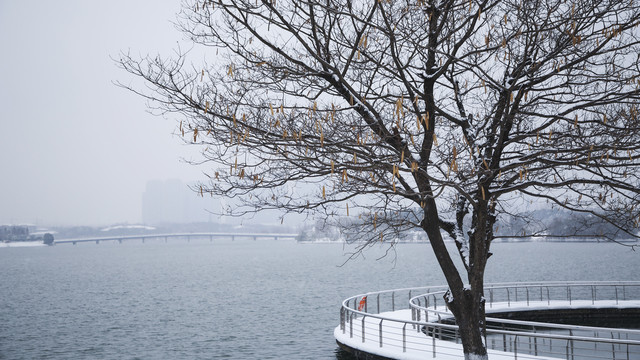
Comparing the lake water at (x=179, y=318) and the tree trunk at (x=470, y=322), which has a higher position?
the tree trunk at (x=470, y=322)

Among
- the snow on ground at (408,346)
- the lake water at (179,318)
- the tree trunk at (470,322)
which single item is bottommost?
the lake water at (179,318)

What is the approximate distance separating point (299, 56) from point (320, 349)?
15.1m

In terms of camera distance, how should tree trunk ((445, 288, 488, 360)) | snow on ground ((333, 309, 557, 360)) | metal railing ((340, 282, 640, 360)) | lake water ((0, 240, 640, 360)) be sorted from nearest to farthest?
tree trunk ((445, 288, 488, 360))
metal railing ((340, 282, 640, 360))
snow on ground ((333, 309, 557, 360))
lake water ((0, 240, 640, 360))

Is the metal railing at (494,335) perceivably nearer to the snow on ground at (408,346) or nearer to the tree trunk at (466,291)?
the snow on ground at (408,346)

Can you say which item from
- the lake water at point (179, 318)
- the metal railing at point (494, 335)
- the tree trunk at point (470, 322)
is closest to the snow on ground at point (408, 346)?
the metal railing at point (494, 335)

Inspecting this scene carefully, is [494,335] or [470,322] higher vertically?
[470,322]

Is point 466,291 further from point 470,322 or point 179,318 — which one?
point 179,318

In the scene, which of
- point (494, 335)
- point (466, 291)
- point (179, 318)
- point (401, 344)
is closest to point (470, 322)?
point (466, 291)

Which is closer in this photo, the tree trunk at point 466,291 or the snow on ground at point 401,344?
the tree trunk at point 466,291

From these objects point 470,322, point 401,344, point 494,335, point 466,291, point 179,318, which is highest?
point 466,291

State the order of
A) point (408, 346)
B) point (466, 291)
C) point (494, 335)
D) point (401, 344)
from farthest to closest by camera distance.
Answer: point (494, 335)
point (401, 344)
point (408, 346)
point (466, 291)

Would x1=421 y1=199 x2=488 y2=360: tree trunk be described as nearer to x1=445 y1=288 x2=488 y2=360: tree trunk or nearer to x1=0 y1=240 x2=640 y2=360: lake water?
x1=445 y1=288 x2=488 y2=360: tree trunk

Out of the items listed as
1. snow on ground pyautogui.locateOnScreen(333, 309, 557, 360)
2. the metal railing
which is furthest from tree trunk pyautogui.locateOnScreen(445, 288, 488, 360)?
snow on ground pyautogui.locateOnScreen(333, 309, 557, 360)

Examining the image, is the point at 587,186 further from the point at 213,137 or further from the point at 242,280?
the point at 242,280
